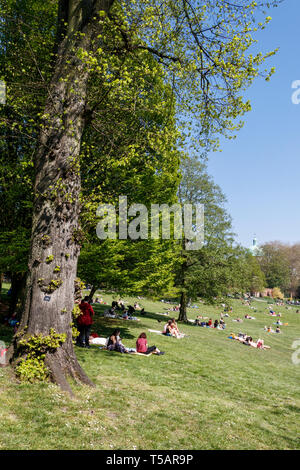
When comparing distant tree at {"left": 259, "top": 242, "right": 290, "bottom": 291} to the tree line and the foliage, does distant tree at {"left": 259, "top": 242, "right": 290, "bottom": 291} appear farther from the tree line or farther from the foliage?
the foliage

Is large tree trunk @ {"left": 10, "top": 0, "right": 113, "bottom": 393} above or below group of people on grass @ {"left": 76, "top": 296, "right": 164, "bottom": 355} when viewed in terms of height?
above

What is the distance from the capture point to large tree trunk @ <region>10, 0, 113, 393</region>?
744 centimetres

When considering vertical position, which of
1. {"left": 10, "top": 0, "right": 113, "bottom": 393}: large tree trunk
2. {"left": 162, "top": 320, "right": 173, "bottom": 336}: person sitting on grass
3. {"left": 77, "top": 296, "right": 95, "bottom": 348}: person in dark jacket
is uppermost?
{"left": 10, "top": 0, "right": 113, "bottom": 393}: large tree trunk

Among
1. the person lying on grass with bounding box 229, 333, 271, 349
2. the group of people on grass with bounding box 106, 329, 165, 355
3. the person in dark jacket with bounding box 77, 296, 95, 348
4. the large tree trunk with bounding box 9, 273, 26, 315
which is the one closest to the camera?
the person in dark jacket with bounding box 77, 296, 95, 348

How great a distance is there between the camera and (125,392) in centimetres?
792

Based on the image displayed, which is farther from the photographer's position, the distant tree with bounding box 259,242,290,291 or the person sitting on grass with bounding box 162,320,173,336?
the distant tree with bounding box 259,242,290,291

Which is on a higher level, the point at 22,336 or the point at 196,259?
the point at 196,259

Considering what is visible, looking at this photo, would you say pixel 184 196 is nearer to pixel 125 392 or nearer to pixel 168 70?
pixel 168 70

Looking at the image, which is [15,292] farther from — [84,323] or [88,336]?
[84,323]

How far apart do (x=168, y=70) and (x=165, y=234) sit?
10055 millimetres

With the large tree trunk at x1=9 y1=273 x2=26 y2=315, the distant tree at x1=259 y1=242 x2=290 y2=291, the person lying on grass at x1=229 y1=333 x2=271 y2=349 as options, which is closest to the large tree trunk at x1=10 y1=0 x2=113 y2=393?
the large tree trunk at x1=9 y1=273 x2=26 y2=315

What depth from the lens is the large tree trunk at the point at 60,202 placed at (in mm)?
7439
